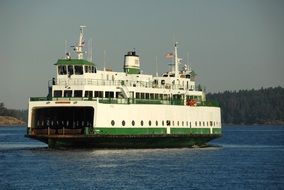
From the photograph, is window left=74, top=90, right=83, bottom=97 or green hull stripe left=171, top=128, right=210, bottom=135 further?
green hull stripe left=171, top=128, right=210, bottom=135

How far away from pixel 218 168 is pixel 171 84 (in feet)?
62.9

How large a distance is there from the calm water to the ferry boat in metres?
1.32

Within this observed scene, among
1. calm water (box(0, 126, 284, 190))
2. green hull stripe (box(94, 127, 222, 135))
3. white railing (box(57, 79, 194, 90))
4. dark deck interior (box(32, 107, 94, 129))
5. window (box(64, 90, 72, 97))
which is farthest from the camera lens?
dark deck interior (box(32, 107, 94, 129))

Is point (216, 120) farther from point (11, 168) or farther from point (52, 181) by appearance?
point (52, 181)

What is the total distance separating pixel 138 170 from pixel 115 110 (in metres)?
12.0

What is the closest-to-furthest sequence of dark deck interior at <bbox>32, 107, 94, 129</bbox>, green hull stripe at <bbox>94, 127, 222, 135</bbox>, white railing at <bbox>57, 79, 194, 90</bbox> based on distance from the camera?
green hull stripe at <bbox>94, 127, 222, 135</bbox> < white railing at <bbox>57, 79, 194, 90</bbox> < dark deck interior at <bbox>32, 107, 94, 129</bbox>

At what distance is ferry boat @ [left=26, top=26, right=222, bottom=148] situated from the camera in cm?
5588

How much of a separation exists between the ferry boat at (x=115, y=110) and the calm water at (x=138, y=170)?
1318 millimetres

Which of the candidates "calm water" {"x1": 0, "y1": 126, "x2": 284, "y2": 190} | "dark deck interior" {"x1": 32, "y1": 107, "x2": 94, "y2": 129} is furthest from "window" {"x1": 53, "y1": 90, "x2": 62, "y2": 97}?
"calm water" {"x1": 0, "y1": 126, "x2": 284, "y2": 190}

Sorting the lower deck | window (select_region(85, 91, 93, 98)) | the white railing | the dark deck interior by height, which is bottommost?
the lower deck

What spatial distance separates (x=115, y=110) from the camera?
186ft

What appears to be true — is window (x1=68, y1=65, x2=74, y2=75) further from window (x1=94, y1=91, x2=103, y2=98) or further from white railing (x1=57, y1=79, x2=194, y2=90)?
window (x1=94, y1=91, x2=103, y2=98)

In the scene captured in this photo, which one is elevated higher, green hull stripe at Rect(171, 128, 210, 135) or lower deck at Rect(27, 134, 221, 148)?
green hull stripe at Rect(171, 128, 210, 135)

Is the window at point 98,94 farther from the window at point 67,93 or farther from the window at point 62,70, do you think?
the window at point 62,70
